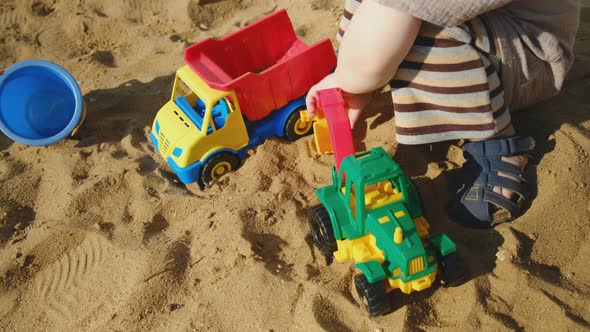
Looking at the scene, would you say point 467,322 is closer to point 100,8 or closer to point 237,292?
point 237,292

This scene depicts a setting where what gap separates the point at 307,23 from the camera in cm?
277

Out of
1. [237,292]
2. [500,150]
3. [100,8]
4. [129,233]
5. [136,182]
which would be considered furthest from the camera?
[100,8]

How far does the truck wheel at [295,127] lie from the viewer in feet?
6.98

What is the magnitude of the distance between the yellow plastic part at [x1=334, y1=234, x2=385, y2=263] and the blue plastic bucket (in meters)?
1.28

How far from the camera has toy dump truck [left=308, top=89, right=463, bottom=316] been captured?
4.65 feet

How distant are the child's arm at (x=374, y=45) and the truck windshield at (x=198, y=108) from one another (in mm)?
502

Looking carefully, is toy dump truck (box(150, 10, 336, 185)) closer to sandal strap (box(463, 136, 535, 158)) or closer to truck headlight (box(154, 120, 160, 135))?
truck headlight (box(154, 120, 160, 135))

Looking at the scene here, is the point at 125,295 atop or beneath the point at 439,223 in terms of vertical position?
atop

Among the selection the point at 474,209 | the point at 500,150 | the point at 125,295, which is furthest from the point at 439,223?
the point at 125,295

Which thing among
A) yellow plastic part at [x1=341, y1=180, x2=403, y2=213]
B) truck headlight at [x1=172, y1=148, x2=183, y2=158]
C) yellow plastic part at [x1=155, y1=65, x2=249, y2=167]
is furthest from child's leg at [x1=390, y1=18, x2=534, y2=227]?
truck headlight at [x1=172, y1=148, x2=183, y2=158]

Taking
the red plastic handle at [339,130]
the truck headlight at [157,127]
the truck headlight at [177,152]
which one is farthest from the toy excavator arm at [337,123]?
the truck headlight at [157,127]

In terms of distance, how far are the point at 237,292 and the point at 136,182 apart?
672 mm

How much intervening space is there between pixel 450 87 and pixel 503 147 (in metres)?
0.27

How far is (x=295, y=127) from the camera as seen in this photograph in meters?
2.15
